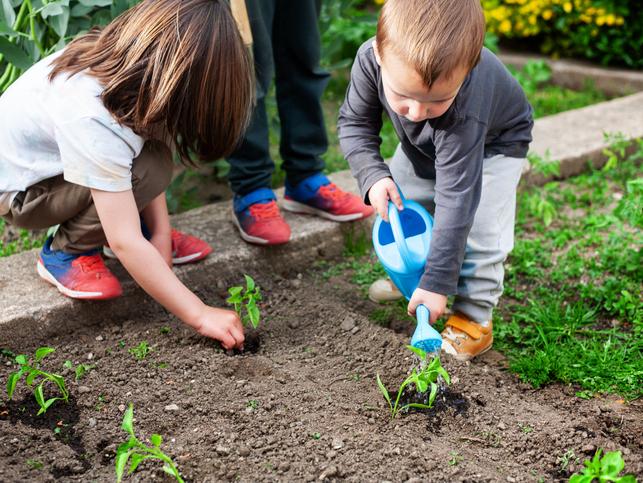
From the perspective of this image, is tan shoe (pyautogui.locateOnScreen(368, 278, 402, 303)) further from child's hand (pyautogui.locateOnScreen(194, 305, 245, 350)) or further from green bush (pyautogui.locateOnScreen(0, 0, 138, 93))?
green bush (pyautogui.locateOnScreen(0, 0, 138, 93))

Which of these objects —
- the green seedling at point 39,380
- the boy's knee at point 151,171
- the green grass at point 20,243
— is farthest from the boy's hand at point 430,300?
the green grass at point 20,243

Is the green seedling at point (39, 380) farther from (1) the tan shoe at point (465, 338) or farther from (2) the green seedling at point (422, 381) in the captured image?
(1) the tan shoe at point (465, 338)

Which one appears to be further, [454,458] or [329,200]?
[329,200]

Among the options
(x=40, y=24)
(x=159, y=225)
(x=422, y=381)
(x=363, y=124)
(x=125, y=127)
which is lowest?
(x=422, y=381)

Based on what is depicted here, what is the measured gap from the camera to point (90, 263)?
238cm

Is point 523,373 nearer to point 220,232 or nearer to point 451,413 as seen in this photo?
point 451,413

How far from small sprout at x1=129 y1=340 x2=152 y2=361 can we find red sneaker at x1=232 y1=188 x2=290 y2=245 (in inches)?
24.2

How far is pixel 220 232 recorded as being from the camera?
9.23ft

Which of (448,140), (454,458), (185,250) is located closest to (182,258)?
(185,250)

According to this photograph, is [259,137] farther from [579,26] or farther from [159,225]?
[579,26]

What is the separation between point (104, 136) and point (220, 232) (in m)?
0.84

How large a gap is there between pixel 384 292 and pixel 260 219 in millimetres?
509

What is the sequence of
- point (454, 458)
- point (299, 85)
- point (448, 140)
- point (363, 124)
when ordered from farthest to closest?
point (299, 85)
point (363, 124)
point (448, 140)
point (454, 458)

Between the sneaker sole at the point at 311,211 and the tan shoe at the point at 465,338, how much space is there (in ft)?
2.22
